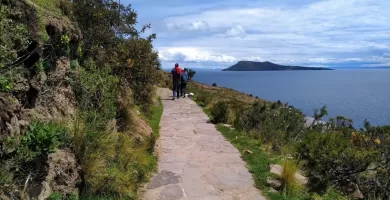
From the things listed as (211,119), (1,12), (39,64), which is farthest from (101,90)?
(211,119)

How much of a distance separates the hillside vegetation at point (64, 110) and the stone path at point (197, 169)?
427 mm

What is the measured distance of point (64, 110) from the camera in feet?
19.1

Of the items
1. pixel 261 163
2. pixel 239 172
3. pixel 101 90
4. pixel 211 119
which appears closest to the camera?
pixel 101 90

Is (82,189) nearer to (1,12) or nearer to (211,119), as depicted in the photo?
(1,12)

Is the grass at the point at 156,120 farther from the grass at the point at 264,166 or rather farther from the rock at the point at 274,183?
the rock at the point at 274,183

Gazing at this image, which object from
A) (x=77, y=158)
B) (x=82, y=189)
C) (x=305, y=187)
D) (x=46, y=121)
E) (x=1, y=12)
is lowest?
(x=305, y=187)

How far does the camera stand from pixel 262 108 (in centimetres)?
1516

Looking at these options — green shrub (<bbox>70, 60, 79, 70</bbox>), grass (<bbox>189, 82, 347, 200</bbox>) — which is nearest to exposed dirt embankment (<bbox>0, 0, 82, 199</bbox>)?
green shrub (<bbox>70, 60, 79, 70</bbox>)

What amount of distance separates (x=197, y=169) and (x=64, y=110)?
10.3 feet

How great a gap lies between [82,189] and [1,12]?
8.27ft

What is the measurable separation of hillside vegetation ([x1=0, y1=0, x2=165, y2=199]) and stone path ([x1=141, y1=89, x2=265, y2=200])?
1.40 ft

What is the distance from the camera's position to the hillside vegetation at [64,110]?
4105mm

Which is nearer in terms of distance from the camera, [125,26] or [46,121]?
[46,121]

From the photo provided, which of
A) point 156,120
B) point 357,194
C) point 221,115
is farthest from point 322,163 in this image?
point 156,120
